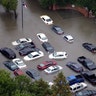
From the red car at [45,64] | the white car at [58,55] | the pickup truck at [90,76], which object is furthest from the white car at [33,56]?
the pickup truck at [90,76]

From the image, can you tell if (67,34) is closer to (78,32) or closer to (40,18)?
(78,32)

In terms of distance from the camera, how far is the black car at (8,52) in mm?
49656

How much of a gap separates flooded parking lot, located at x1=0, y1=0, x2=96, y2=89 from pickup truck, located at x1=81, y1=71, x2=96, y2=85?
1428 millimetres

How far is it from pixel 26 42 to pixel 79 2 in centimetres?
1129

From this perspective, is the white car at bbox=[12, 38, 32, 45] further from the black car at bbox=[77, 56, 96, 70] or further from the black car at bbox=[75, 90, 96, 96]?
the black car at bbox=[75, 90, 96, 96]

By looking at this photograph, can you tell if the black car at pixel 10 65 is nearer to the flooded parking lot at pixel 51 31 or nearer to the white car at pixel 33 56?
the flooded parking lot at pixel 51 31

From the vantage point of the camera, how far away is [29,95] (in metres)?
37.5

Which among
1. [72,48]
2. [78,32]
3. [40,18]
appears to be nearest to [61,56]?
[72,48]

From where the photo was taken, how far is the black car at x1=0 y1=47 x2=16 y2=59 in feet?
163

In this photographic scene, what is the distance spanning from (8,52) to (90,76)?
10.1 m

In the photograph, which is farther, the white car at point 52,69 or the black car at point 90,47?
the black car at point 90,47

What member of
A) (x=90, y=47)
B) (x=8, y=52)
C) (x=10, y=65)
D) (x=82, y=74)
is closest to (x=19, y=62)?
(x=10, y=65)

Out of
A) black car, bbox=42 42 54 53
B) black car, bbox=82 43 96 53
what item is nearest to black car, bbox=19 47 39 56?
black car, bbox=42 42 54 53

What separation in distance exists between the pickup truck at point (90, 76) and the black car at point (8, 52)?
27.9 feet
